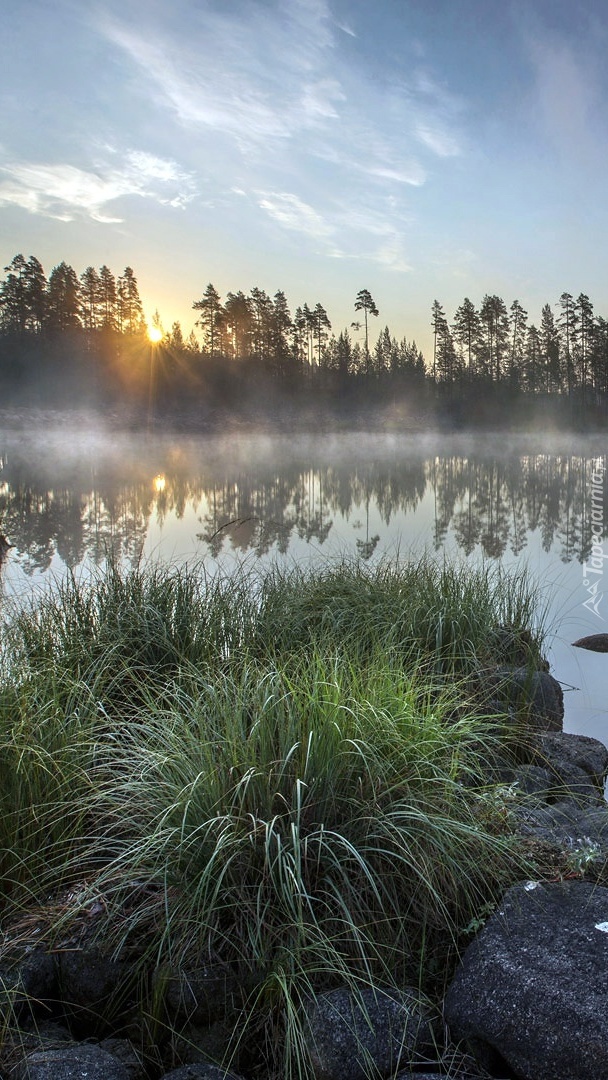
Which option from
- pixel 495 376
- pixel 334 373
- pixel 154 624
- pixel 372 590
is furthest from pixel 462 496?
pixel 495 376

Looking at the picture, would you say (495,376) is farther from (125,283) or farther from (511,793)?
(511,793)

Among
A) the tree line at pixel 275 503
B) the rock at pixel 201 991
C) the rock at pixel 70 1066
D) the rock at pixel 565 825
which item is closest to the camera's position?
→ the rock at pixel 70 1066

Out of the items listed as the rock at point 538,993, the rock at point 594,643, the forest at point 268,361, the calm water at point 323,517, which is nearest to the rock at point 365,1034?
the rock at point 538,993

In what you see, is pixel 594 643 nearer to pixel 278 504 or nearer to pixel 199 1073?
pixel 199 1073

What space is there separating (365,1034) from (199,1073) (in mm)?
475

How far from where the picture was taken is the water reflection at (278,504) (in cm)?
1344

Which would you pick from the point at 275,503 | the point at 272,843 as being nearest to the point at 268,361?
the point at 275,503

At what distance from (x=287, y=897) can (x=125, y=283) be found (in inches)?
3177

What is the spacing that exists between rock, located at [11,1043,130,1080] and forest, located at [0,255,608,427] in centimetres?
5520

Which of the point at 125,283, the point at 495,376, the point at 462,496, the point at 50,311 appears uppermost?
the point at 125,283

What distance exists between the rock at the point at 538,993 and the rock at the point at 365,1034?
0.13 meters

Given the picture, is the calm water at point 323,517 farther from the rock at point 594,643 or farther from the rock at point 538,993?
the rock at point 538,993

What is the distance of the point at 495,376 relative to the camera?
73.8 m

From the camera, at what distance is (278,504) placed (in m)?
20.0
